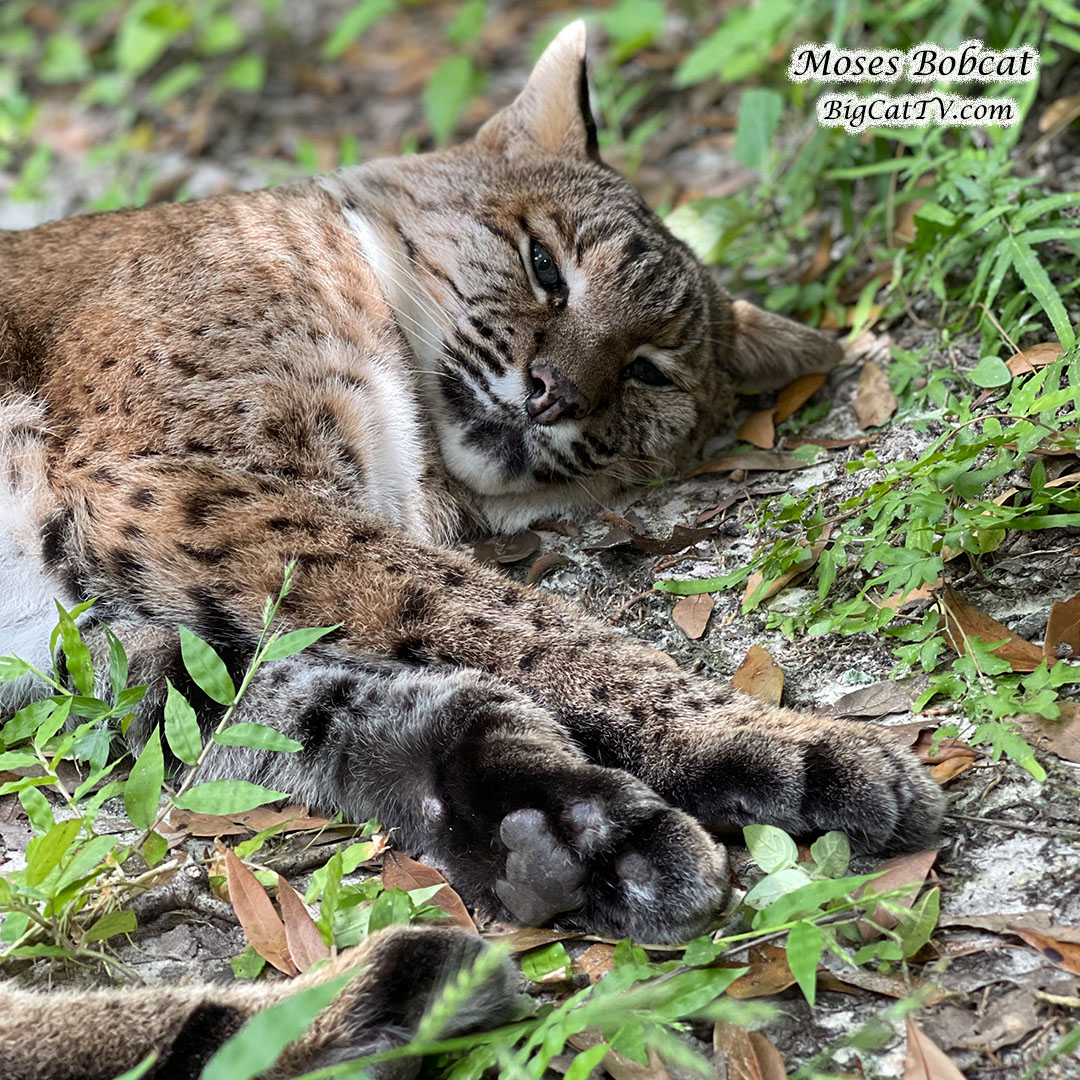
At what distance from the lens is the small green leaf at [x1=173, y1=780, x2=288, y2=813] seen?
2.65 meters

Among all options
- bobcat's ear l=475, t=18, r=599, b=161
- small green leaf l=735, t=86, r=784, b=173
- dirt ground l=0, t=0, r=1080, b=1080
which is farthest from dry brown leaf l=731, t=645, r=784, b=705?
small green leaf l=735, t=86, r=784, b=173

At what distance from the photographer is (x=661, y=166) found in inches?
252

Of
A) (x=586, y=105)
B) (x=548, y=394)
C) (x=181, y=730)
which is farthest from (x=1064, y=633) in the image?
(x=586, y=105)

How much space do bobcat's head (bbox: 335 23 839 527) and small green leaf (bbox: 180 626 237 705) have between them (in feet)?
4.27

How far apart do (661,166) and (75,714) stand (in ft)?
15.0

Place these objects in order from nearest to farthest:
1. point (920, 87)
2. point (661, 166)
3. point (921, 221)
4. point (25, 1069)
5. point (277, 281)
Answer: point (25, 1069) < point (277, 281) < point (921, 221) < point (920, 87) < point (661, 166)

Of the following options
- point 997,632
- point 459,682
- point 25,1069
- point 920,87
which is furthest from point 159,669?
point 920,87

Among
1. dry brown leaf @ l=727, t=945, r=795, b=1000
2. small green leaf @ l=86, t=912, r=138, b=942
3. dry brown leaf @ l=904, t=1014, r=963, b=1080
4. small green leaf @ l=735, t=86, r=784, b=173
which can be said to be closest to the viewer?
dry brown leaf @ l=904, t=1014, r=963, b=1080

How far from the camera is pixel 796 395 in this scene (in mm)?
4496

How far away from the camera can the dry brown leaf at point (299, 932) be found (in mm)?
2527

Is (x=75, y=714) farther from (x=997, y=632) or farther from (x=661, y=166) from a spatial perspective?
(x=661, y=166)

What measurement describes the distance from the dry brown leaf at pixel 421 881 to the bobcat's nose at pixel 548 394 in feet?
4.94

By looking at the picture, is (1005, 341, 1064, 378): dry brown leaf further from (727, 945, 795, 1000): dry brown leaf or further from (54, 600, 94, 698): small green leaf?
(54, 600, 94, 698): small green leaf

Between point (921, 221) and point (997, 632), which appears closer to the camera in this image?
point (997, 632)
